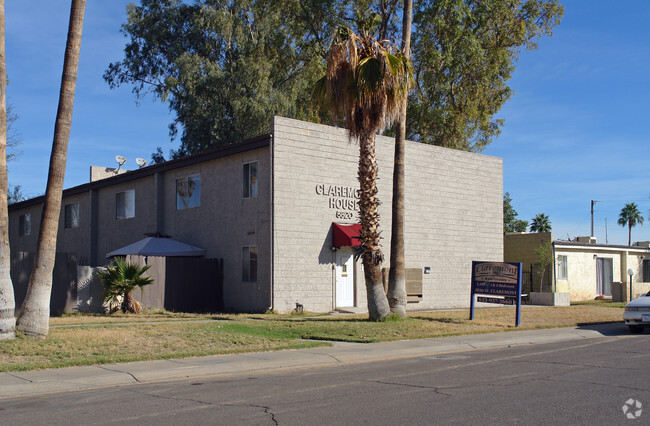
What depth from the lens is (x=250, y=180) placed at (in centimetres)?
2356

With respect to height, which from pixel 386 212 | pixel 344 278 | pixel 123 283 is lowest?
pixel 123 283

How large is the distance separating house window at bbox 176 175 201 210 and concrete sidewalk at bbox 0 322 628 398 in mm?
12415

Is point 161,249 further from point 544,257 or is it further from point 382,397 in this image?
point 544,257

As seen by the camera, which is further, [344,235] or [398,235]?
[344,235]

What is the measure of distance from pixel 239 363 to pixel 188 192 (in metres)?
14.9

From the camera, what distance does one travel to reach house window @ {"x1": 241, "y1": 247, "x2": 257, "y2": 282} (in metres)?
23.1

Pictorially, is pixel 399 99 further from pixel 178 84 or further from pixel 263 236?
pixel 178 84

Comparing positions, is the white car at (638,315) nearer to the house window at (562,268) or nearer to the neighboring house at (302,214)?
the neighboring house at (302,214)

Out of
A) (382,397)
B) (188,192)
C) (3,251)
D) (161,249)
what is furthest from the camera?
(188,192)

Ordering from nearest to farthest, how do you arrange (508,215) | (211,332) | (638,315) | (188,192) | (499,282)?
(211,332) < (638,315) < (499,282) < (188,192) < (508,215)

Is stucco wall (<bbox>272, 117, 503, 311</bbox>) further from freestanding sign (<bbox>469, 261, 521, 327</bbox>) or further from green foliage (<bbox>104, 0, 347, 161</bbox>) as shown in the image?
green foliage (<bbox>104, 0, 347, 161</bbox>)

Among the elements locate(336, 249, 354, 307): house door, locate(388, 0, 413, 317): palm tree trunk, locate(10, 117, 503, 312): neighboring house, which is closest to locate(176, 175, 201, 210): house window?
locate(10, 117, 503, 312): neighboring house

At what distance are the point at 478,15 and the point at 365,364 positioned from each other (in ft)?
96.4

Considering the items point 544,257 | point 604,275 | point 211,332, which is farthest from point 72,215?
point 604,275
